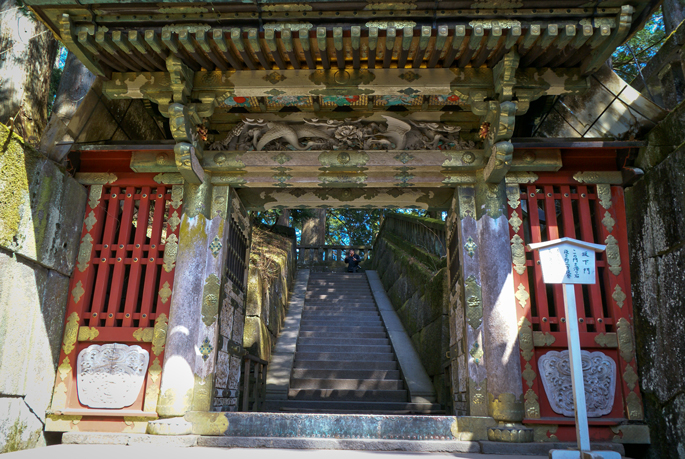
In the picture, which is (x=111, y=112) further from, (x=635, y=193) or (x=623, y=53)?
(x=623, y=53)

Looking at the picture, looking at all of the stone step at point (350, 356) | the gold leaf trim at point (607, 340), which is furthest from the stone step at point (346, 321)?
the gold leaf trim at point (607, 340)

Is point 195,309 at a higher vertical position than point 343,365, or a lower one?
higher

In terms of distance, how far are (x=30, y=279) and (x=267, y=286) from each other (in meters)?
4.33

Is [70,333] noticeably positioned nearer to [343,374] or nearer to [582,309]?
[343,374]

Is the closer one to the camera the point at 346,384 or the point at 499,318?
the point at 499,318

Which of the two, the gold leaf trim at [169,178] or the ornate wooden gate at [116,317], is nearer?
the ornate wooden gate at [116,317]

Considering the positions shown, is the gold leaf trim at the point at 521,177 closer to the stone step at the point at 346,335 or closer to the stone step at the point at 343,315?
the stone step at the point at 346,335

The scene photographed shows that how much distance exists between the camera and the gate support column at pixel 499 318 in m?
4.62

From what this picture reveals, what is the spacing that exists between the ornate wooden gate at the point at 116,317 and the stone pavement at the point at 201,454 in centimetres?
48

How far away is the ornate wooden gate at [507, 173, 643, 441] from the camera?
4.72 metres

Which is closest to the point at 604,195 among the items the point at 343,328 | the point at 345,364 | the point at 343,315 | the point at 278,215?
the point at 345,364

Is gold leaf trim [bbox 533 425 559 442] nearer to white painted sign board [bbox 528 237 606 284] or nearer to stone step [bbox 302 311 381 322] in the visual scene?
white painted sign board [bbox 528 237 606 284]

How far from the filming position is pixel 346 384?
7.52 metres

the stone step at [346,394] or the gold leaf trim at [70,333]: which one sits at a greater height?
the gold leaf trim at [70,333]
